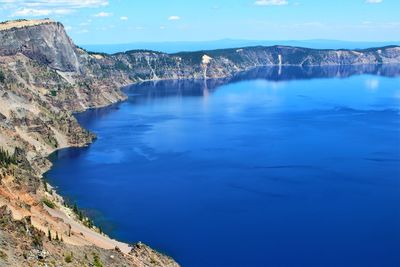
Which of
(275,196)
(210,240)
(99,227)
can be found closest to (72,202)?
(99,227)

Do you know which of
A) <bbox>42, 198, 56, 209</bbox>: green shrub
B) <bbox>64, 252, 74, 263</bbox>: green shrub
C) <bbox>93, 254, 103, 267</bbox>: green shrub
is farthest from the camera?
<bbox>42, 198, 56, 209</bbox>: green shrub

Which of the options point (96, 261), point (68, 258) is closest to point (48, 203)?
point (96, 261)

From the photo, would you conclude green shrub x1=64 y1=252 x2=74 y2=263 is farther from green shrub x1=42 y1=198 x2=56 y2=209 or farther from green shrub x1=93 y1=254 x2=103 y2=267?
green shrub x1=42 y1=198 x2=56 y2=209

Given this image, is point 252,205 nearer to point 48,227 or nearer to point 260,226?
point 260,226

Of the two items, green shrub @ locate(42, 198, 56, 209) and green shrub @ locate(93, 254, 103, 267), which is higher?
green shrub @ locate(93, 254, 103, 267)

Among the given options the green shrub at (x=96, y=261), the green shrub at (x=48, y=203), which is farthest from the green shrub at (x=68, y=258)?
the green shrub at (x=48, y=203)

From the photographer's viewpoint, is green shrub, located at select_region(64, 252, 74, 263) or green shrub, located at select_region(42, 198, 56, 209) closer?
green shrub, located at select_region(64, 252, 74, 263)

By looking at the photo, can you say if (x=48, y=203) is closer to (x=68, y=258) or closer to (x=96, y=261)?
(x=96, y=261)

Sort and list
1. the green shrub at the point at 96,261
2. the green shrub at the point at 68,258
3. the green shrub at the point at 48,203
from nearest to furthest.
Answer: the green shrub at the point at 68,258 < the green shrub at the point at 96,261 < the green shrub at the point at 48,203

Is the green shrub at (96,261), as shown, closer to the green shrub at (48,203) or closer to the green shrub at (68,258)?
the green shrub at (68,258)

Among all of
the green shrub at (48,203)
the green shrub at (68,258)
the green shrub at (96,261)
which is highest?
the green shrub at (68,258)

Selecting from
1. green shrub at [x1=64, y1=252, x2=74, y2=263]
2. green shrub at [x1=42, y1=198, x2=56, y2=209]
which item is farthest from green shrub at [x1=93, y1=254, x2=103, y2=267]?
green shrub at [x1=42, y1=198, x2=56, y2=209]

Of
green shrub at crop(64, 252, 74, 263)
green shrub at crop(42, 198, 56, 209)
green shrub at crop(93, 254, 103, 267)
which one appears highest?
green shrub at crop(64, 252, 74, 263)
